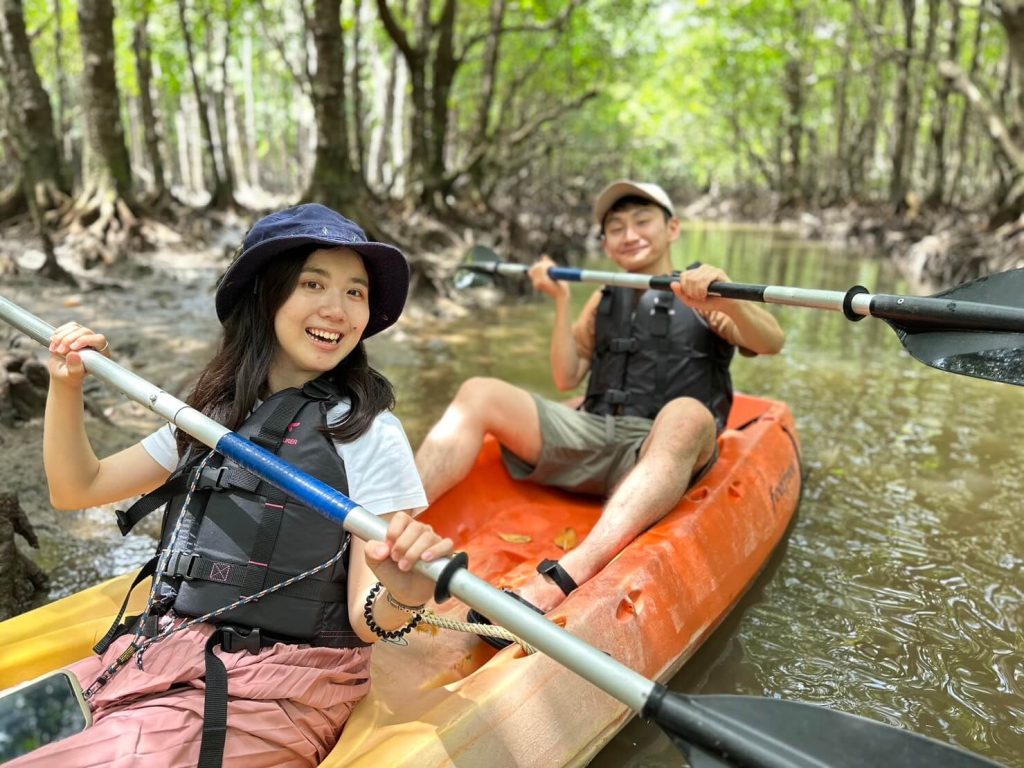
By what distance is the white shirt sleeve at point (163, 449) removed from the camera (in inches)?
78.7

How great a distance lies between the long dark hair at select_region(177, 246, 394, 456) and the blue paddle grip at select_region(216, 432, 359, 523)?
210 mm

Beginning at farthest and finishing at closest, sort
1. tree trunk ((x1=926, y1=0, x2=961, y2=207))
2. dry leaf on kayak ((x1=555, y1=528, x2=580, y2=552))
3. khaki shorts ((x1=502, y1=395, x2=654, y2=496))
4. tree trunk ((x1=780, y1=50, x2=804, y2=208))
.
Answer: tree trunk ((x1=780, y1=50, x2=804, y2=208)) → tree trunk ((x1=926, y1=0, x2=961, y2=207)) → khaki shorts ((x1=502, y1=395, x2=654, y2=496)) → dry leaf on kayak ((x1=555, y1=528, x2=580, y2=552))

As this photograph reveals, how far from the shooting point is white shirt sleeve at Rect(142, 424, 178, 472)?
2.00 m

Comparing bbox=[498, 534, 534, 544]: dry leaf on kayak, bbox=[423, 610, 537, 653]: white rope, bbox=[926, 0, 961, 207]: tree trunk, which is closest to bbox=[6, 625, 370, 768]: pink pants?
bbox=[423, 610, 537, 653]: white rope

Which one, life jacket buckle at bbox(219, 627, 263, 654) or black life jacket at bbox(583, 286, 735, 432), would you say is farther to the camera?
black life jacket at bbox(583, 286, 735, 432)

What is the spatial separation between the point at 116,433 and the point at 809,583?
Result: 11.3 ft

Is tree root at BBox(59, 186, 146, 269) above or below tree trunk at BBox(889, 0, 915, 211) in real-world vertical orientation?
below

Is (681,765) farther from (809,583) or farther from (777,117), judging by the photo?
(777,117)

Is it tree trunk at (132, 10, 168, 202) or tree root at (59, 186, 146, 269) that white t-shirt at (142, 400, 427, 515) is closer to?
tree root at (59, 186, 146, 269)

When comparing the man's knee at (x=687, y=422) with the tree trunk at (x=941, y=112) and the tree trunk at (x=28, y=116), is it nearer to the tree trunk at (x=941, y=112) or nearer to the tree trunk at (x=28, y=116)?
the tree trunk at (x=28, y=116)

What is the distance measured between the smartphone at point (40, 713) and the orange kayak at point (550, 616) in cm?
45

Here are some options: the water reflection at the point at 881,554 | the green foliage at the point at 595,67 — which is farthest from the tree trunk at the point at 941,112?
the water reflection at the point at 881,554

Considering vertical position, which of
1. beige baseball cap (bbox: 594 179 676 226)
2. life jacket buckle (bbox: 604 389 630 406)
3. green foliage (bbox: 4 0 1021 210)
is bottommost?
life jacket buckle (bbox: 604 389 630 406)

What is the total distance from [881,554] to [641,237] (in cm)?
168
